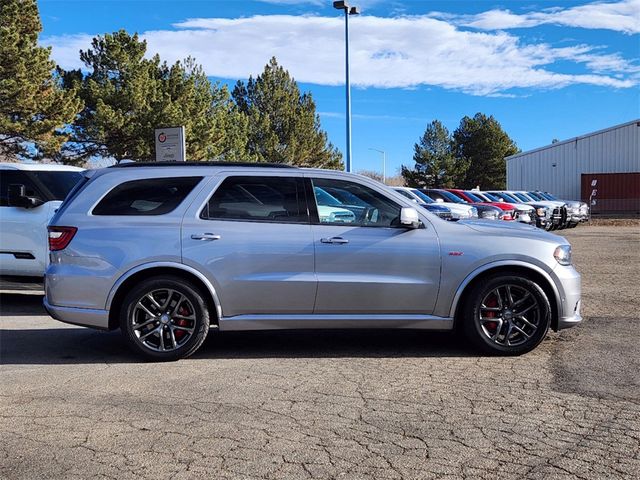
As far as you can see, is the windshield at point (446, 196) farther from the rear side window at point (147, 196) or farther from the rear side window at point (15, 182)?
the rear side window at point (147, 196)

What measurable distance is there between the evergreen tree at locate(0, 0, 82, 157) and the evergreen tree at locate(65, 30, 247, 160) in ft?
11.5

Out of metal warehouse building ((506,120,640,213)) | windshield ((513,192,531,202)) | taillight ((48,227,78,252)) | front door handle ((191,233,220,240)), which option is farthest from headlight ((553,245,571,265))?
metal warehouse building ((506,120,640,213))

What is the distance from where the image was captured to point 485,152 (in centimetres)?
7769

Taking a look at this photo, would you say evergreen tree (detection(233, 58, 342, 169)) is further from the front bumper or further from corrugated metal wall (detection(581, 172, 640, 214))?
the front bumper

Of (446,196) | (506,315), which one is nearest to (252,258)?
(506,315)

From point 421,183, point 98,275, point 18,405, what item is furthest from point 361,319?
point 421,183

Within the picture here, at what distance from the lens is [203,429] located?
4035mm

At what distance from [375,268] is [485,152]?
2981 inches

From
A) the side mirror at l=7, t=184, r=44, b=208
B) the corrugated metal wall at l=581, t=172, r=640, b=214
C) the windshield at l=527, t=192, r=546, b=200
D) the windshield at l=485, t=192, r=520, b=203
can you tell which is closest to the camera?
the side mirror at l=7, t=184, r=44, b=208

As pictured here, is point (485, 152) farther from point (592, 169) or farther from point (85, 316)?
point (85, 316)

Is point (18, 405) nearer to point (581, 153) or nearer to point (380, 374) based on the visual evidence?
point (380, 374)

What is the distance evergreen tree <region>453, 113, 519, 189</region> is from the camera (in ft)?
255

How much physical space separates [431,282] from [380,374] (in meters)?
1.00

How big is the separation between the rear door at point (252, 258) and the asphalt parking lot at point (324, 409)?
0.59 metres
